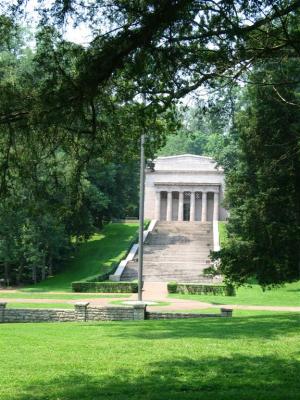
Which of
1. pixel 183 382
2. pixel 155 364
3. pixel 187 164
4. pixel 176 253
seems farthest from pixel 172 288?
pixel 187 164

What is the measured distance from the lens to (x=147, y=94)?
8.98m

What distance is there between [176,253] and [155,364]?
34.1m

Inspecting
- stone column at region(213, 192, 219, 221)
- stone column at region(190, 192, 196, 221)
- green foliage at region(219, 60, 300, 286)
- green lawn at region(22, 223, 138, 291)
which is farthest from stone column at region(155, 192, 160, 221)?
green foliage at region(219, 60, 300, 286)

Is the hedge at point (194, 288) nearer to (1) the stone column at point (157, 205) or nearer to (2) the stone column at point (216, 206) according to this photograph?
(2) the stone column at point (216, 206)

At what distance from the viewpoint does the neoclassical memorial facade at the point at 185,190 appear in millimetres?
61688

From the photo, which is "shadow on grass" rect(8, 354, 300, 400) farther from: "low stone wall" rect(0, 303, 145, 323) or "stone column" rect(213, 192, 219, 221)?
"stone column" rect(213, 192, 219, 221)

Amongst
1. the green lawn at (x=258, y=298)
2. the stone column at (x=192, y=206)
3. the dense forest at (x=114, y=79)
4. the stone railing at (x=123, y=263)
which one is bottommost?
the green lawn at (x=258, y=298)

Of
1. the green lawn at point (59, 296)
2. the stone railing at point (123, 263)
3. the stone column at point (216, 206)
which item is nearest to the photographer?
the green lawn at point (59, 296)

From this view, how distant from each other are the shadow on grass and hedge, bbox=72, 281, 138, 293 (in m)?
21.2

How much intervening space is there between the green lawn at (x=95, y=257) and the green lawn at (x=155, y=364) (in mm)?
20326

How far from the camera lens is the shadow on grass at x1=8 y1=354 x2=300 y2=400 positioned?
261 inches

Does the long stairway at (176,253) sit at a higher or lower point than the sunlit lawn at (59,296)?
higher

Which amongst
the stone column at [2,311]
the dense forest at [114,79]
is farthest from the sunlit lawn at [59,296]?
Result: the dense forest at [114,79]

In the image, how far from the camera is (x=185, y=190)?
62281 millimetres
